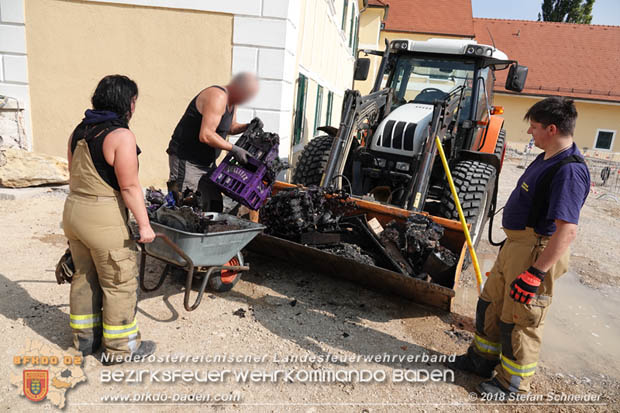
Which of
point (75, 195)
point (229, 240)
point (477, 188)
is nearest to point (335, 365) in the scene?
point (229, 240)

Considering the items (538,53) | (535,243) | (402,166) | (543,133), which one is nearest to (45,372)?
(535,243)

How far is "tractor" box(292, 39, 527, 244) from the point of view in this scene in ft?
14.9

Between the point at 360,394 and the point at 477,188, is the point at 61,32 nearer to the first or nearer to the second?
the point at 477,188

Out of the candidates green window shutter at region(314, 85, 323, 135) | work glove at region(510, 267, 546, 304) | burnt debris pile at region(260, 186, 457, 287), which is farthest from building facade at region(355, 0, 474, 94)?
work glove at region(510, 267, 546, 304)

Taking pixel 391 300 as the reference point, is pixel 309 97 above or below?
above

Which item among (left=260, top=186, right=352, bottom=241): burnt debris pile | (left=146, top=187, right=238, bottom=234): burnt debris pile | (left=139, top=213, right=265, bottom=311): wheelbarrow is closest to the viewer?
(left=139, top=213, right=265, bottom=311): wheelbarrow

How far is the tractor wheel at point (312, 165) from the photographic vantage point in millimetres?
5602

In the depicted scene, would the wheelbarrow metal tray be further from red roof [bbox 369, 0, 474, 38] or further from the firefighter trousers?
red roof [bbox 369, 0, 474, 38]

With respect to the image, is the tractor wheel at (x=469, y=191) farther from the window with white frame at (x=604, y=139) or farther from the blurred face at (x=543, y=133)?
the window with white frame at (x=604, y=139)

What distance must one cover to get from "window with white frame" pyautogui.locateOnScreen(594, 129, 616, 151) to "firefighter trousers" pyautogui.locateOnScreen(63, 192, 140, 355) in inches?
1011

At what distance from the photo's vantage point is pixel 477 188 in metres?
4.58

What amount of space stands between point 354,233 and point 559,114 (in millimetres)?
1999

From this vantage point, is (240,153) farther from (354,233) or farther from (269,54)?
(269,54)

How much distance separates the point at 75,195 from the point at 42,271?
184 centimetres
